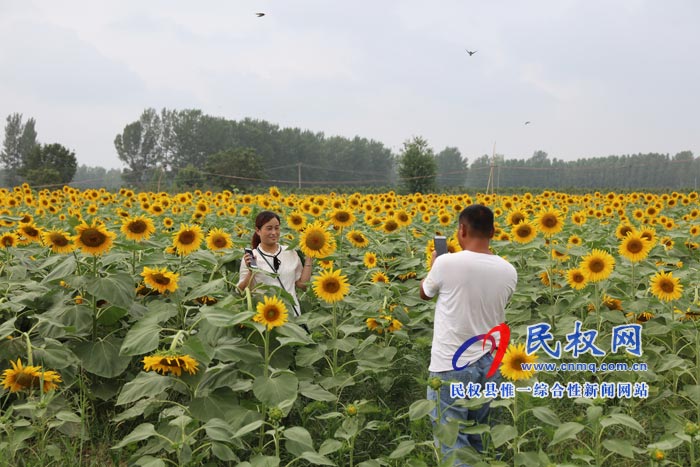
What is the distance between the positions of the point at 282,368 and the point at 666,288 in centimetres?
277

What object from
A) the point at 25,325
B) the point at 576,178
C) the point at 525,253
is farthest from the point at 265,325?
the point at 576,178

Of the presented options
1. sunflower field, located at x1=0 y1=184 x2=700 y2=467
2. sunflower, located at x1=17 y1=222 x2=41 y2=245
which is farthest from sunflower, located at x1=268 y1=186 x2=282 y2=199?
sunflower, located at x1=17 y1=222 x2=41 y2=245

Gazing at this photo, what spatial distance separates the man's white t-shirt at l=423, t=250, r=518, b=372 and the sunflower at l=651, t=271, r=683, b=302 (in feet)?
5.76

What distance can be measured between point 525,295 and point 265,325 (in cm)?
235

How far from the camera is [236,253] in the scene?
4.31 m

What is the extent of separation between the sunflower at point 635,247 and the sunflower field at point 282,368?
0.05ft

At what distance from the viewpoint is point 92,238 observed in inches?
143

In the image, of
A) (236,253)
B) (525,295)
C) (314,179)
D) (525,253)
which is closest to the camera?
(236,253)

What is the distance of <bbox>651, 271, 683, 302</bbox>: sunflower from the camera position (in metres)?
4.17

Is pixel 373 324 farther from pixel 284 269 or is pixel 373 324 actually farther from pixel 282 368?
pixel 282 368

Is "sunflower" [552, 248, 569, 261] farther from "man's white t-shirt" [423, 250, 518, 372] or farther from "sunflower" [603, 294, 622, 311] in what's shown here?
"man's white t-shirt" [423, 250, 518, 372]

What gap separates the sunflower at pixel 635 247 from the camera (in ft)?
14.1

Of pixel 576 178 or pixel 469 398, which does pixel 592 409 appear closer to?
pixel 469 398

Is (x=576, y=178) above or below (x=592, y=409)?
above
